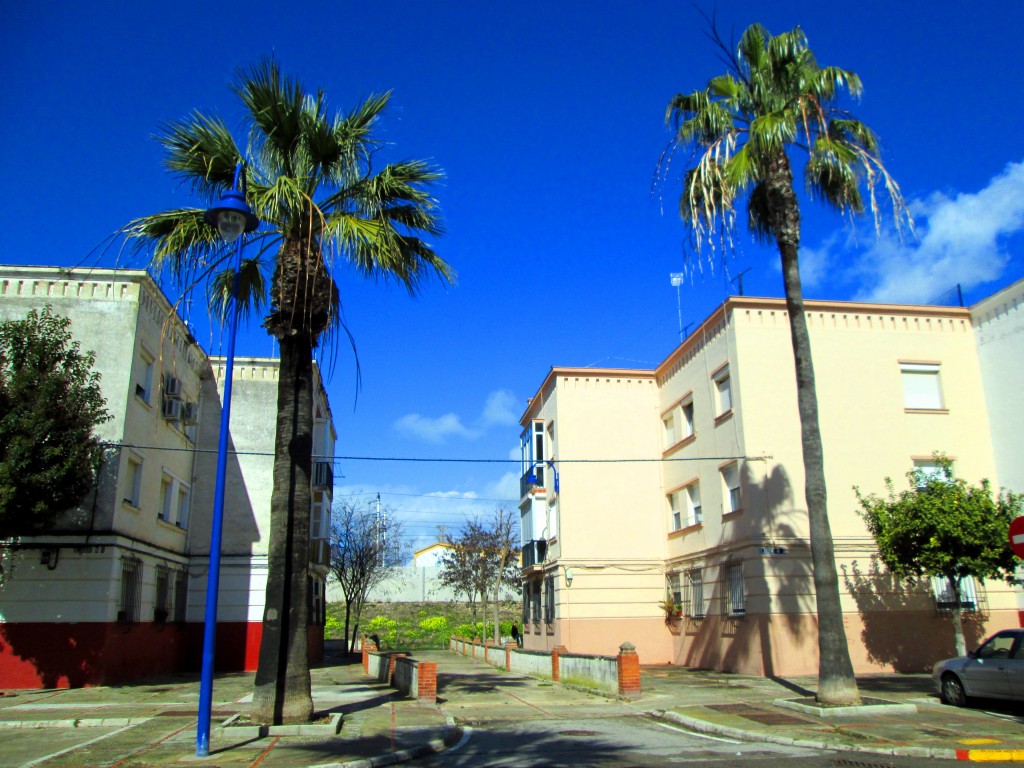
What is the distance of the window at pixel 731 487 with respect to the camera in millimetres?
23125

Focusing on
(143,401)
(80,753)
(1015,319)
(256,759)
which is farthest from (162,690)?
(1015,319)

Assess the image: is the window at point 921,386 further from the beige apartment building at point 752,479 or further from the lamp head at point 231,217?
the lamp head at point 231,217

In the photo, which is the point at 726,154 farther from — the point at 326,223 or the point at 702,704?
the point at 702,704

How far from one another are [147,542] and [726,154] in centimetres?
1779

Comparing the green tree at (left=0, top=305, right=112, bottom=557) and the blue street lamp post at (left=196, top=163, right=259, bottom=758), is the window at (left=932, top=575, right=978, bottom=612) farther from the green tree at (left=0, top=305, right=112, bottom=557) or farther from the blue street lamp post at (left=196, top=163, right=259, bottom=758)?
the green tree at (left=0, top=305, right=112, bottom=557)

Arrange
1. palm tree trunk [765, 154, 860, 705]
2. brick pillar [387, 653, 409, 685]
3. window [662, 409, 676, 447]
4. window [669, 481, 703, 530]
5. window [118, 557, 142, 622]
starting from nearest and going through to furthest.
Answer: palm tree trunk [765, 154, 860, 705]
brick pillar [387, 653, 409, 685]
window [118, 557, 142, 622]
window [669, 481, 703, 530]
window [662, 409, 676, 447]

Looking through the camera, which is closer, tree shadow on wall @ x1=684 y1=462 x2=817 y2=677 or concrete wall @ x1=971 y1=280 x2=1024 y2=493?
tree shadow on wall @ x1=684 y1=462 x2=817 y2=677

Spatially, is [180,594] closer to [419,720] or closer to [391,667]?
[391,667]

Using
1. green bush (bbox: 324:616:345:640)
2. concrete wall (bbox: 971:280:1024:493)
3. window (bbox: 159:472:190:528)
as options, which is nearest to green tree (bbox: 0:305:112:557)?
window (bbox: 159:472:190:528)

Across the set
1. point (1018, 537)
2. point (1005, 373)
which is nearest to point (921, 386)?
point (1005, 373)

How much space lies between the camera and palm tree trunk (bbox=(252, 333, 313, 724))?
11.7 meters

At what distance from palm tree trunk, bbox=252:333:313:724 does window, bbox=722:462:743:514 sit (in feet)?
45.8

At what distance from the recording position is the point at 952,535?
17031 millimetres

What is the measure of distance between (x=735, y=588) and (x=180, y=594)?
55.8 ft
